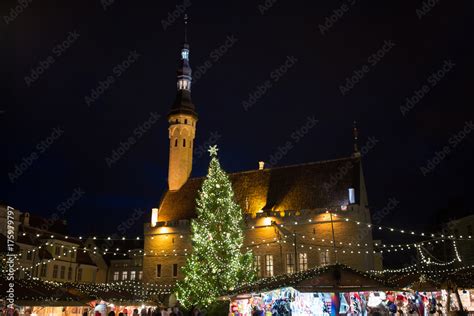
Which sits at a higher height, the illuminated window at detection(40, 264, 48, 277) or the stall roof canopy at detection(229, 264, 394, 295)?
the illuminated window at detection(40, 264, 48, 277)

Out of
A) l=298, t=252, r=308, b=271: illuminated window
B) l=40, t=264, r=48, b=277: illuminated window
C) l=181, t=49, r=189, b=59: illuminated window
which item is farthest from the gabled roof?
l=181, t=49, r=189, b=59: illuminated window

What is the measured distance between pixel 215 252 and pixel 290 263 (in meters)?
7.64

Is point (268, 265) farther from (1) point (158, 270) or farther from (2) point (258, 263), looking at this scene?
(1) point (158, 270)

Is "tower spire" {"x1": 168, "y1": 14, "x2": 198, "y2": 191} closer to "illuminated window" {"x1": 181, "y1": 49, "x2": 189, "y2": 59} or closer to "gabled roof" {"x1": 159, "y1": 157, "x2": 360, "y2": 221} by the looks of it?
"gabled roof" {"x1": 159, "y1": 157, "x2": 360, "y2": 221}

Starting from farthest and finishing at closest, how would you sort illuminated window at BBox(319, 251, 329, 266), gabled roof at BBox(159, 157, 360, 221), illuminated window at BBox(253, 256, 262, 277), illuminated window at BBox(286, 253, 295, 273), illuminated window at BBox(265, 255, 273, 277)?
gabled roof at BBox(159, 157, 360, 221), illuminated window at BBox(253, 256, 262, 277), illuminated window at BBox(265, 255, 273, 277), illuminated window at BBox(286, 253, 295, 273), illuminated window at BBox(319, 251, 329, 266)

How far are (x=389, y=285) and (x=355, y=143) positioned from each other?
2339 cm

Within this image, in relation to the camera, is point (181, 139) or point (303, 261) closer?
point (303, 261)

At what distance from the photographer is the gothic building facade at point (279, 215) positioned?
3131 centimetres

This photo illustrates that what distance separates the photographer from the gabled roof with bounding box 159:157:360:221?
3359 cm

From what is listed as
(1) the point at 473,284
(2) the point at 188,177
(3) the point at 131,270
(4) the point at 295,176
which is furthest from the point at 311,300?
(3) the point at 131,270

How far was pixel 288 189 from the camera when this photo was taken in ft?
117

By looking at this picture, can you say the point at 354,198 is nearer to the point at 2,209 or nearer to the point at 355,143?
the point at 355,143

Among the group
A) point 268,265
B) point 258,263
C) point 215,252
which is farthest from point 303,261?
point 215,252

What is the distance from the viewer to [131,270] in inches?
2035
